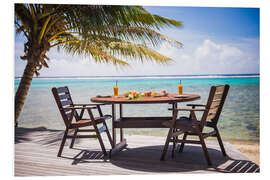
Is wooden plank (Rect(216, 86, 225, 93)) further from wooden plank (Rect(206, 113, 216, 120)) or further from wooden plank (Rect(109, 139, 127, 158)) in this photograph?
wooden plank (Rect(109, 139, 127, 158))

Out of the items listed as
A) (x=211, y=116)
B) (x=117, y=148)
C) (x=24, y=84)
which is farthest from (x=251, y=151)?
(x=24, y=84)

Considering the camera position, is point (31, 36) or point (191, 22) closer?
point (31, 36)

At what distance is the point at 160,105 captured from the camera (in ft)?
41.1

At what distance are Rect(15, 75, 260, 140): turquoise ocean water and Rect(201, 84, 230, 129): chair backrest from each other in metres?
3.00

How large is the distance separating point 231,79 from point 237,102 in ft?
37.2

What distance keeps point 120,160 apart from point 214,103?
127 centimetres

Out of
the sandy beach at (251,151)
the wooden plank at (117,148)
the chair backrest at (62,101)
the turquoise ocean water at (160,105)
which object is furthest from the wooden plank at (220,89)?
the turquoise ocean water at (160,105)

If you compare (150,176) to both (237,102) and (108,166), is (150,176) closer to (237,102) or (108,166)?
(108,166)

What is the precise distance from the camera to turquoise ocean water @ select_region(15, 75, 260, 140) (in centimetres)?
731

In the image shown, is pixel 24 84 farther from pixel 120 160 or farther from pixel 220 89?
pixel 220 89

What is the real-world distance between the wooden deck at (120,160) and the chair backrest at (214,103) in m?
0.48

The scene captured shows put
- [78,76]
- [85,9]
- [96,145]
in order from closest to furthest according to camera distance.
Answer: [96,145] < [85,9] < [78,76]
